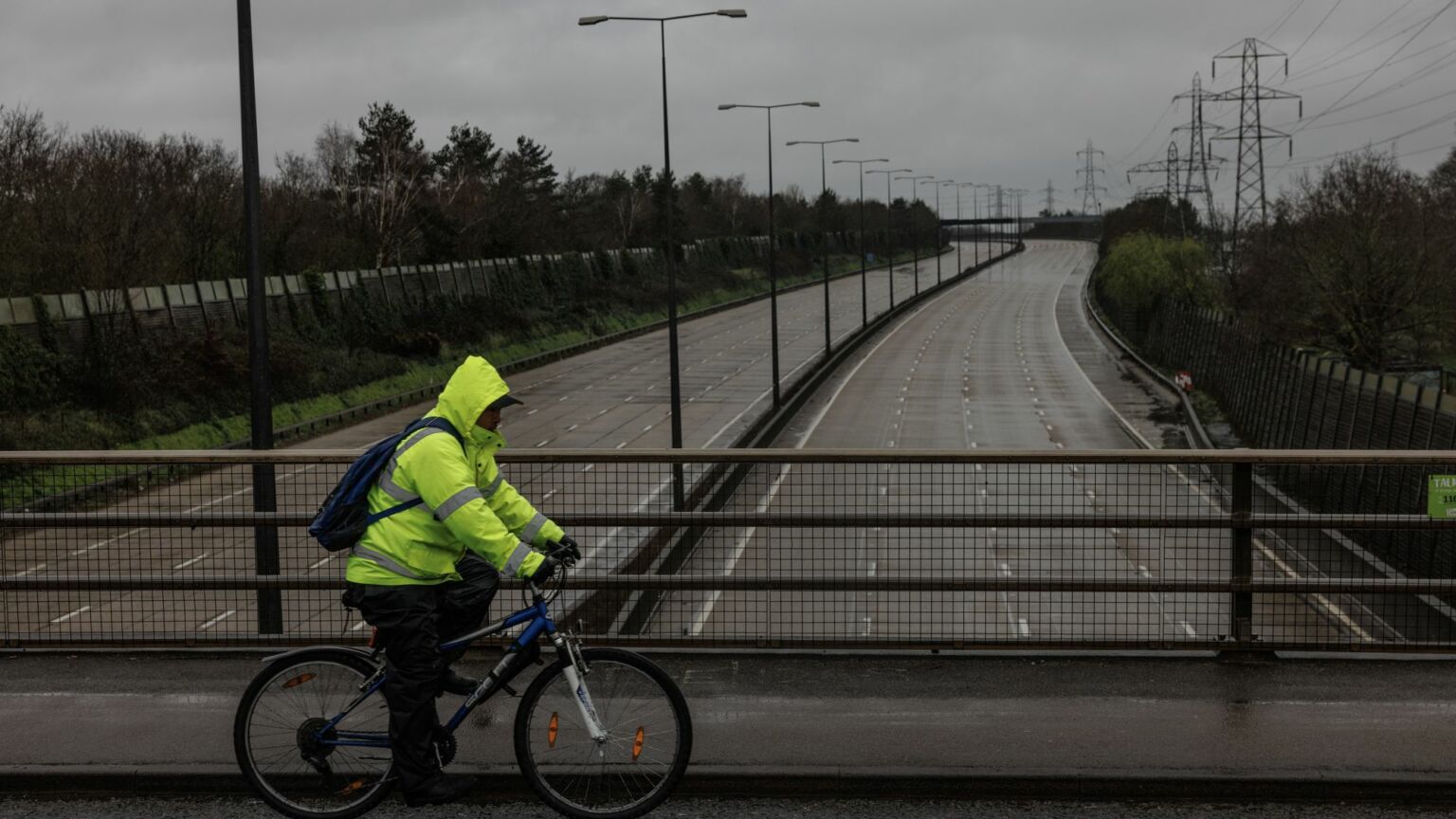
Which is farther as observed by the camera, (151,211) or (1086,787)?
(151,211)

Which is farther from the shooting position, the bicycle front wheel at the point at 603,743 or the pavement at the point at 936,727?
the pavement at the point at 936,727

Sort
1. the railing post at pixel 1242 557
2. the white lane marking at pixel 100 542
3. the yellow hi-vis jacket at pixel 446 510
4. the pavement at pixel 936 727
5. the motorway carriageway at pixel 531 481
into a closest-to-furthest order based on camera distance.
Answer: the yellow hi-vis jacket at pixel 446 510 < the pavement at pixel 936 727 < the railing post at pixel 1242 557 < the motorway carriageway at pixel 531 481 < the white lane marking at pixel 100 542

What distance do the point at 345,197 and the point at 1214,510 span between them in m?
83.4

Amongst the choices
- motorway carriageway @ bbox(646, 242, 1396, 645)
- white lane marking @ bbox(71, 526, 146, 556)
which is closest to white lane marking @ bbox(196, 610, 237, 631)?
white lane marking @ bbox(71, 526, 146, 556)

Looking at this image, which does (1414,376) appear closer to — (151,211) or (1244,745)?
(1244,745)

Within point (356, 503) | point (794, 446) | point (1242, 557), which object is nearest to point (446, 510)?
point (356, 503)

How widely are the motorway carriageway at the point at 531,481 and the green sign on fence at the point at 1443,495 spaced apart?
4.30 meters

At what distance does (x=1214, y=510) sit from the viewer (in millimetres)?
8633

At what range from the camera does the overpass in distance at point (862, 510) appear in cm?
877

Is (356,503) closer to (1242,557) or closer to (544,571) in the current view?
(544,571)

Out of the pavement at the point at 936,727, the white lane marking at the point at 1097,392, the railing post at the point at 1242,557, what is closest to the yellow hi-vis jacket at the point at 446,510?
the pavement at the point at 936,727

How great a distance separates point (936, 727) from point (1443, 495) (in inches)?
124

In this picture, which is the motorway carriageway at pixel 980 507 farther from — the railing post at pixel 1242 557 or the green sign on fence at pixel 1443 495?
the green sign on fence at pixel 1443 495

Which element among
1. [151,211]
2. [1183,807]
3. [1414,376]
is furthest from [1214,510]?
[151,211]
